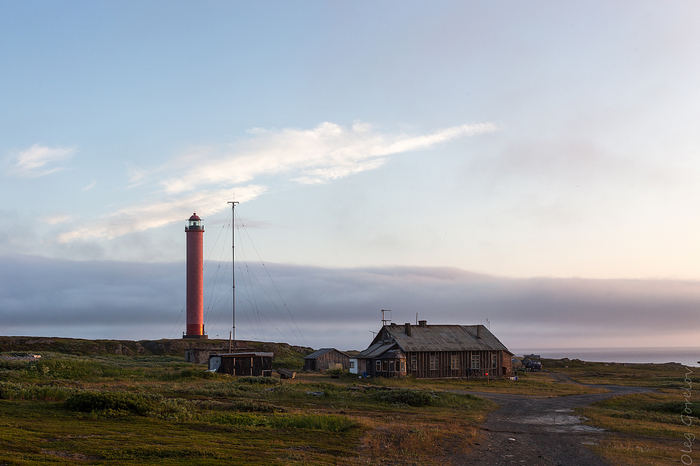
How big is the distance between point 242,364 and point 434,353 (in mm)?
18315

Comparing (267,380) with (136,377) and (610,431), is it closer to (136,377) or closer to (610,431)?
(136,377)

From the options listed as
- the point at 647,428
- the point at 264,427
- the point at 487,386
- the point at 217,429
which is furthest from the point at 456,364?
the point at 217,429

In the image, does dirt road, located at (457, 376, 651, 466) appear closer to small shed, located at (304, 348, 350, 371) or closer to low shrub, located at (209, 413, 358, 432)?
low shrub, located at (209, 413, 358, 432)

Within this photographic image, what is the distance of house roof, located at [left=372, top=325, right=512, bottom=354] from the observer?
178 feet

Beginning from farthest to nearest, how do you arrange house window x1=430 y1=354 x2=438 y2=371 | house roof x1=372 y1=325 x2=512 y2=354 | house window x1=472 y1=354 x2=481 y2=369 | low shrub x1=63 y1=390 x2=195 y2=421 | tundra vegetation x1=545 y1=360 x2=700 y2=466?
house window x1=472 y1=354 x2=481 y2=369 < house roof x1=372 y1=325 x2=512 y2=354 < house window x1=430 y1=354 x2=438 y2=371 < low shrub x1=63 y1=390 x2=195 y2=421 < tundra vegetation x1=545 y1=360 x2=700 y2=466

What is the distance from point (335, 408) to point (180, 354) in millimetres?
57946

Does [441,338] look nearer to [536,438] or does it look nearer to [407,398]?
[407,398]

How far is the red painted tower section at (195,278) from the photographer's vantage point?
70.2 m

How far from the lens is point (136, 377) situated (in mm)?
39656

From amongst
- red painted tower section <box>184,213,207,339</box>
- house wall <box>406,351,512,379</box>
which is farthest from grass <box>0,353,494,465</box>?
red painted tower section <box>184,213,207,339</box>

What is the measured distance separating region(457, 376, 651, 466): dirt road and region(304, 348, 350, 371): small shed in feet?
109

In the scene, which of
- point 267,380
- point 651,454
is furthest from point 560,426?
point 267,380

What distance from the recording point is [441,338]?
186ft

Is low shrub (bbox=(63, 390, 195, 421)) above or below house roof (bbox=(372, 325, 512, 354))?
above
